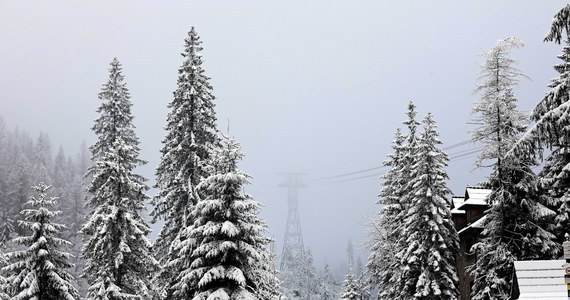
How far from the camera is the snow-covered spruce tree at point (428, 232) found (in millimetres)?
34625

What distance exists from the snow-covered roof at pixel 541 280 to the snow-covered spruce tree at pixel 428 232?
50.0 ft

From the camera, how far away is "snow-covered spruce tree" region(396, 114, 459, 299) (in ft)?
114

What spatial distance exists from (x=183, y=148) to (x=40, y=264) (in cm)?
923

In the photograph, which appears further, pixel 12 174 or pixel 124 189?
pixel 12 174

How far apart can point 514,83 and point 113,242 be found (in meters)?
22.0

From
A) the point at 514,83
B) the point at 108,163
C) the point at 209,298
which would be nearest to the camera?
the point at 209,298

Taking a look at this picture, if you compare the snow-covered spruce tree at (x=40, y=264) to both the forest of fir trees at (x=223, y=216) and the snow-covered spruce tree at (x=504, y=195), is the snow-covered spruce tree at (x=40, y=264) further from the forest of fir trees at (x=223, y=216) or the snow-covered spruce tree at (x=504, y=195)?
the snow-covered spruce tree at (x=504, y=195)

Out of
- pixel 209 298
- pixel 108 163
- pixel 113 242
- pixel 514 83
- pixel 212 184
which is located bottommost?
pixel 209 298

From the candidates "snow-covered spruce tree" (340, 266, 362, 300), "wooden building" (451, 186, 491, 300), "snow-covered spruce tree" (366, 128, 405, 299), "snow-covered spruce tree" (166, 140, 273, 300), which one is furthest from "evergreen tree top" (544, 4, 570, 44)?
"snow-covered spruce tree" (340, 266, 362, 300)

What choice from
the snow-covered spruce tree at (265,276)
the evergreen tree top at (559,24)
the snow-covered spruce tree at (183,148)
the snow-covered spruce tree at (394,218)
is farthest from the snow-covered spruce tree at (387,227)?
the evergreen tree top at (559,24)

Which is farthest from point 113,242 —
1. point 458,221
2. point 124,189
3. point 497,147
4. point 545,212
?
point 458,221

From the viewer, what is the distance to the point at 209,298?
22125 millimetres

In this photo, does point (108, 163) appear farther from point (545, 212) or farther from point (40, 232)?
point (545, 212)

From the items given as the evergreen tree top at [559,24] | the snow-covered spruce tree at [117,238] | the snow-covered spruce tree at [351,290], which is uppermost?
the evergreen tree top at [559,24]
